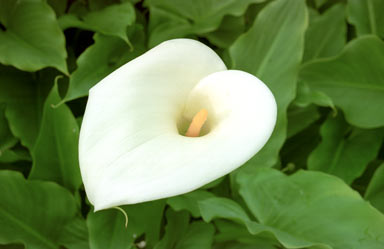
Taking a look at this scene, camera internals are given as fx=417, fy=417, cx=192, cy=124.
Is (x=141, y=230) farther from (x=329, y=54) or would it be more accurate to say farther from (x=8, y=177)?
(x=329, y=54)

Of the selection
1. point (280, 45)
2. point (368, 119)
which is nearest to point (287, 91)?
point (280, 45)

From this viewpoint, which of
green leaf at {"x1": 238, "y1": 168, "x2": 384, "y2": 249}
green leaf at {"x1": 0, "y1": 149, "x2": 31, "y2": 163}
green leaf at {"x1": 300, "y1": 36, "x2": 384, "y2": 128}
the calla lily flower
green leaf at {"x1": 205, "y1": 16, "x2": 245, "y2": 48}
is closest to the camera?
the calla lily flower

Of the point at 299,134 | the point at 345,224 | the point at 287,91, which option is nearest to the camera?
the point at 345,224

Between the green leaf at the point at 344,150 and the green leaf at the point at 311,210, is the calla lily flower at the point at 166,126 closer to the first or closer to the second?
the green leaf at the point at 311,210

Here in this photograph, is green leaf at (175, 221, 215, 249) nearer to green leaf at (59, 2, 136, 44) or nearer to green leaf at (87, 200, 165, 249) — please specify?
green leaf at (87, 200, 165, 249)

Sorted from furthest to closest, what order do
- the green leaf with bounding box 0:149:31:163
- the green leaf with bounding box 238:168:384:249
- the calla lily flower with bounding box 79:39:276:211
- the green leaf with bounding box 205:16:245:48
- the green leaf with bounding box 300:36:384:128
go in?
the green leaf with bounding box 205:16:245:48 < the green leaf with bounding box 300:36:384:128 < the green leaf with bounding box 0:149:31:163 < the green leaf with bounding box 238:168:384:249 < the calla lily flower with bounding box 79:39:276:211

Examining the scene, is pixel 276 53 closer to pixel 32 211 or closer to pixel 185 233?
pixel 185 233

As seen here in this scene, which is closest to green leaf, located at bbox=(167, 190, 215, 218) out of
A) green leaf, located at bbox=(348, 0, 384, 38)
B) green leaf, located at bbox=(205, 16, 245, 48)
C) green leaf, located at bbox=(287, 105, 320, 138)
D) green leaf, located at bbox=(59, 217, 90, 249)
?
green leaf, located at bbox=(59, 217, 90, 249)
